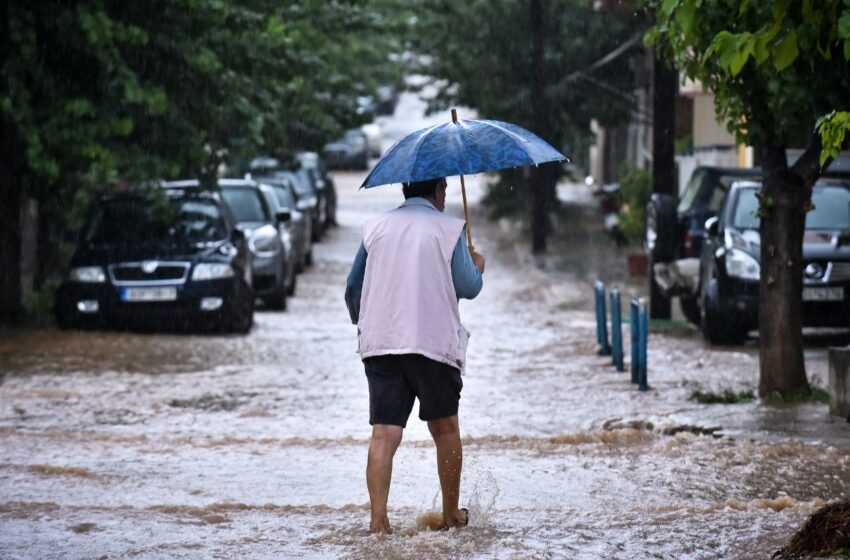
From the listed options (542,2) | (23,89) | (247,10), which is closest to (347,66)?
(542,2)

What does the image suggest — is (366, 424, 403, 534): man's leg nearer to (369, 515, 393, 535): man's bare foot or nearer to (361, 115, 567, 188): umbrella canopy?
(369, 515, 393, 535): man's bare foot

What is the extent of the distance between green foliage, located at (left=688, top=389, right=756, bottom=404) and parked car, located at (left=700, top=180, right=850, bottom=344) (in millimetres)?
4151

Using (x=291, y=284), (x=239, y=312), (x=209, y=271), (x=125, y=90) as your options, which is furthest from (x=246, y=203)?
(x=125, y=90)

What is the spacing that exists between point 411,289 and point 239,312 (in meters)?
12.2

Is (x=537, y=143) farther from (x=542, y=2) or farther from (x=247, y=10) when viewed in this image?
(x=542, y=2)

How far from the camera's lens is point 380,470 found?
7250 mm

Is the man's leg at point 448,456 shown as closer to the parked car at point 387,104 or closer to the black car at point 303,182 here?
the black car at point 303,182

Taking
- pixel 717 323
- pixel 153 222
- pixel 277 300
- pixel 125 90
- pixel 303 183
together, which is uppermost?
pixel 125 90

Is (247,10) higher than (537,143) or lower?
higher

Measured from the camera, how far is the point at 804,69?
1155 cm

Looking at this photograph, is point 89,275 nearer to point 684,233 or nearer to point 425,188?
point 684,233

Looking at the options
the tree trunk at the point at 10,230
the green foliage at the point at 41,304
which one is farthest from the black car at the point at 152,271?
the green foliage at the point at 41,304

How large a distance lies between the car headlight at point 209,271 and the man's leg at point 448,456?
37.8 ft

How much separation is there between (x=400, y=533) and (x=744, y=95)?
5722 millimetres
